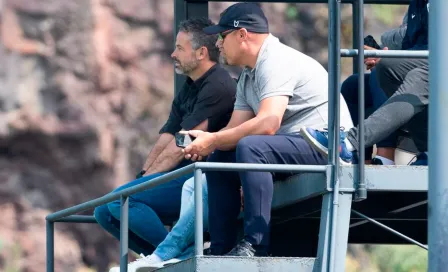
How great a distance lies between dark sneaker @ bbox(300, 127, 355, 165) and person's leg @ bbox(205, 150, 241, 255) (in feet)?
1.88

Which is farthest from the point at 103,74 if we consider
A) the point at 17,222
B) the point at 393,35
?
the point at 393,35

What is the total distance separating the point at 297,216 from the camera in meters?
10.4

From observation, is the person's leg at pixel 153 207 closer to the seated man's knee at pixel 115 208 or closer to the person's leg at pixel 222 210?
the seated man's knee at pixel 115 208

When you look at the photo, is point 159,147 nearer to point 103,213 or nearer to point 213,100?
point 103,213

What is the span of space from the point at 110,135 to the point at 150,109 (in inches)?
45.9

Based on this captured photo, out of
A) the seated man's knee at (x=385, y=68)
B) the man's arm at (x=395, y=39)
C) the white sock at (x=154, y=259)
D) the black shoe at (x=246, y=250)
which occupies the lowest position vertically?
the white sock at (x=154, y=259)

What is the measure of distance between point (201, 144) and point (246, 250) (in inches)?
27.5

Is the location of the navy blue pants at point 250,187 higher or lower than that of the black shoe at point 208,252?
higher

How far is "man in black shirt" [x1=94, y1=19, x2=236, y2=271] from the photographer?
10.3 metres

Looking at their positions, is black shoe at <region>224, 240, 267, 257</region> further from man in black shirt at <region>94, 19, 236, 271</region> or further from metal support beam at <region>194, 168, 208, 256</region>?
man in black shirt at <region>94, 19, 236, 271</region>

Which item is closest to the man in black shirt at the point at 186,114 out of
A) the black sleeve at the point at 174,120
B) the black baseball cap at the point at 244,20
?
the black sleeve at the point at 174,120

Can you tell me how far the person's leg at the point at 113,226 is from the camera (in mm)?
10734

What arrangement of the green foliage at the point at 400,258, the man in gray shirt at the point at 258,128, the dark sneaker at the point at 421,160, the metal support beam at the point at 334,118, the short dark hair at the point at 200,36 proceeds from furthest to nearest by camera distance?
the green foliage at the point at 400,258
the short dark hair at the point at 200,36
the dark sneaker at the point at 421,160
the man in gray shirt at the point at 258,128
the metal support beam at the point at 334,118

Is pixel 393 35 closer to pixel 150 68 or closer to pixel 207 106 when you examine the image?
pixel 207 106
